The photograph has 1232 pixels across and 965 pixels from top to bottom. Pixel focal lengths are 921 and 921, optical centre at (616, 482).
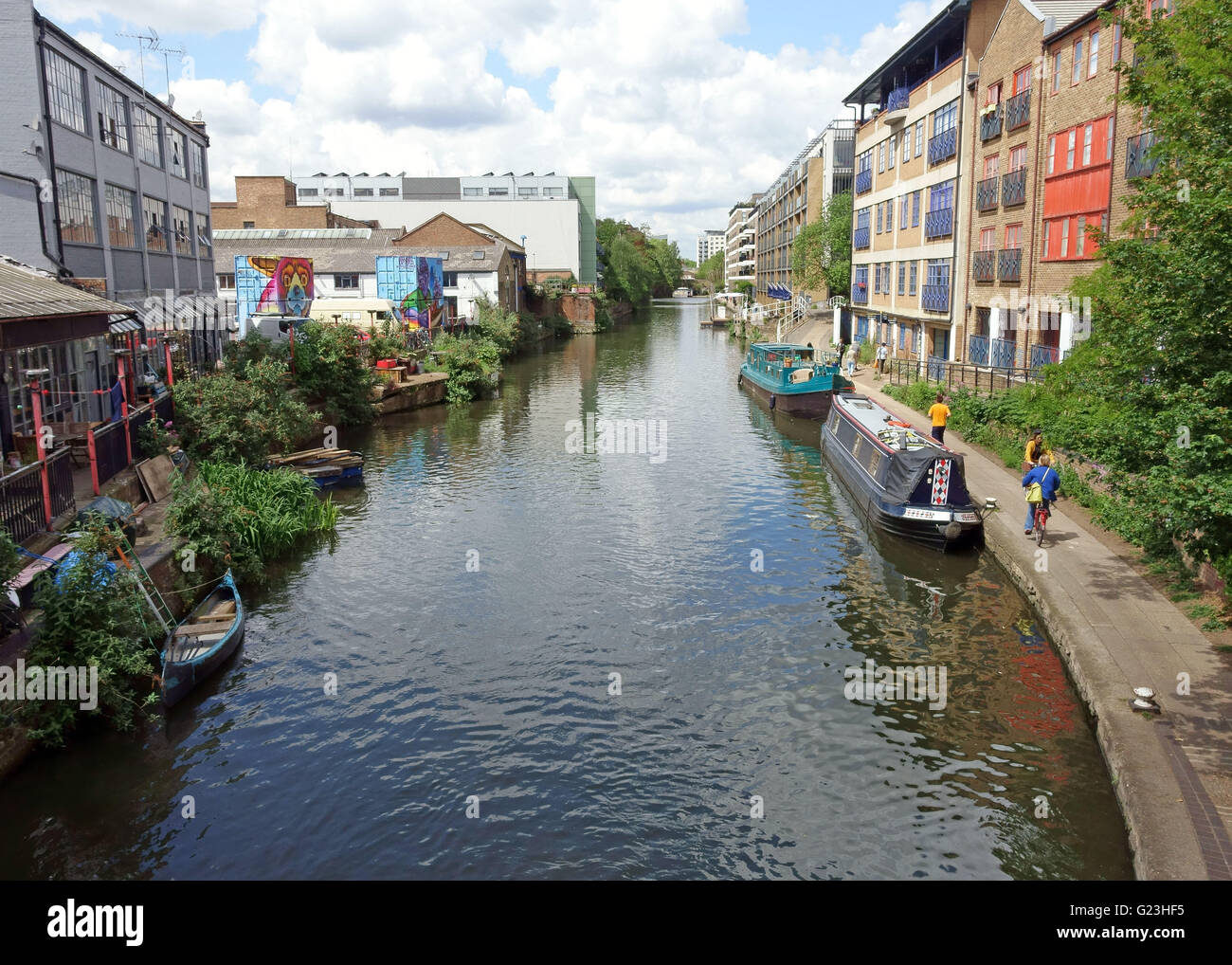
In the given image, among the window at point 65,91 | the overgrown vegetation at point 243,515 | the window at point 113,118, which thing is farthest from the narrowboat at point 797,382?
the window at point 65,91

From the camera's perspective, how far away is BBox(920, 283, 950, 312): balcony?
35.6 meters

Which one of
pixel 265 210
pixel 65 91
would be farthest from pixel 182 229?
pixel 265 210

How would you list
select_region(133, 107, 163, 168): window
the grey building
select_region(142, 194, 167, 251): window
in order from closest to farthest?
the grey building
select_region(133, 107, 163, 168): window
select_region(142, 194, 167, 251): window

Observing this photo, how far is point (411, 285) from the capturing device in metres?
51.4

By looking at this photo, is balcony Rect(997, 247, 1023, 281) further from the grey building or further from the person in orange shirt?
the grey building

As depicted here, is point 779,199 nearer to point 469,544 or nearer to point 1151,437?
point 469,544

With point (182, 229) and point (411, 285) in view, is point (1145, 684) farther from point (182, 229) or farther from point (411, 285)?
point (411, 285)

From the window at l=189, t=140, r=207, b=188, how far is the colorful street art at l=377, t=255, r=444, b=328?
16.5 metres

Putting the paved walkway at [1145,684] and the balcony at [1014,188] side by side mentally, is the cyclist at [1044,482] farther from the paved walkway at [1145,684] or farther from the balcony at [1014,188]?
the balcony at [1014,188]

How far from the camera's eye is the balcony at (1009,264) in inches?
1169

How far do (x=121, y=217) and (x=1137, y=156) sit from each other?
88.2 feet

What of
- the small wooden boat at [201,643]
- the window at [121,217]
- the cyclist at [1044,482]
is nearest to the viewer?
the small wooden boat at [201,643]

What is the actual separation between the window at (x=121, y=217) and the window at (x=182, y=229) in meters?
3.48

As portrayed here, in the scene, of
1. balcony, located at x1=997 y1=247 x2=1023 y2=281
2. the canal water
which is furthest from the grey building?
balcony, located at x1=997 y1=247 x2=1023 y2=281
